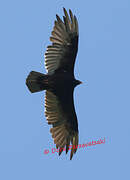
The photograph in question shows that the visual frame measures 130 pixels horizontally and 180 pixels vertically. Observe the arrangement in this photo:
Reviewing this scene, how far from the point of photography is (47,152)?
1983cm

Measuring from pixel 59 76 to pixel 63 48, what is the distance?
32.3 inches

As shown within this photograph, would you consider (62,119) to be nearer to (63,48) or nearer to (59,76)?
(59,76)

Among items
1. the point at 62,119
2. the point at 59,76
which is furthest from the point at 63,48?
the point at 62,119

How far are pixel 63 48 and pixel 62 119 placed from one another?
2.18 m

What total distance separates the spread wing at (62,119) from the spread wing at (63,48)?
0.89 metres

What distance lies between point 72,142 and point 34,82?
2208 millimetres

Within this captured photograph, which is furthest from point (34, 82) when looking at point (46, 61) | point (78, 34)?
point (78, 34)

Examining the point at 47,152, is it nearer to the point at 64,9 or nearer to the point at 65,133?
the point at 65,133

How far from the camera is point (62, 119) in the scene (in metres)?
19.7

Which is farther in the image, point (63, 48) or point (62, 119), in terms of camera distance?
point (62, 119)

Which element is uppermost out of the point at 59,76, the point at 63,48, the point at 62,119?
the point at 63,48

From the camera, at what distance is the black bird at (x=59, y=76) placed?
18.8m

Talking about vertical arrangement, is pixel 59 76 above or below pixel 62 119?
above

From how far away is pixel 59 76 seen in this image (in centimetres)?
1898
